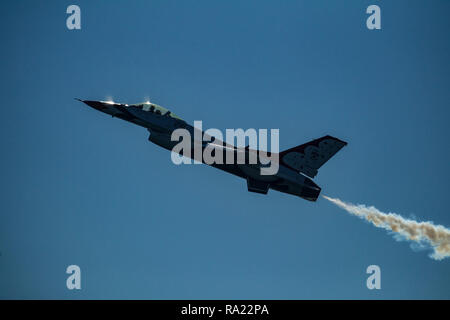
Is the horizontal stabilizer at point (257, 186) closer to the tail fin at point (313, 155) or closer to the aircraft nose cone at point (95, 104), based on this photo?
the tail fin at point (313, 155)

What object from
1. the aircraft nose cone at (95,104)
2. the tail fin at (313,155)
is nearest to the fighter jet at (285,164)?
the tail fin at (313,155)

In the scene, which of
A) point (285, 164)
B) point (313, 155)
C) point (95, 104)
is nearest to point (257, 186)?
point (285, 164)

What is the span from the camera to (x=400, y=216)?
47969 mm

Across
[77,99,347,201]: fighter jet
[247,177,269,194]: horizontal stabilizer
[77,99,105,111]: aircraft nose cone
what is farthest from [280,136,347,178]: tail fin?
[77,99,105,111]: aircraft nose cone

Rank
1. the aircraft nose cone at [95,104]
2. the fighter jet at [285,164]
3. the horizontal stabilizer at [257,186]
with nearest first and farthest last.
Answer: the fighter jet at [285,164] < the horizontal stabilizer at [257,186] < the aircraft nose cone at [95,104]

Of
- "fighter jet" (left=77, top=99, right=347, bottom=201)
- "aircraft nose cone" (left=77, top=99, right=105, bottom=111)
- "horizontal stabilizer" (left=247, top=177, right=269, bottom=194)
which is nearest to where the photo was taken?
"fighter jet" (left=77, top=99, right=347, bottom=201)

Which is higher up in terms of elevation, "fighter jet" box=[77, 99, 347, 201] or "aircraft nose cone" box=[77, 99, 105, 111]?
"aircraft nose cone" box=[77, 99, 105, 111]

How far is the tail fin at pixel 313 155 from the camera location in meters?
44.2

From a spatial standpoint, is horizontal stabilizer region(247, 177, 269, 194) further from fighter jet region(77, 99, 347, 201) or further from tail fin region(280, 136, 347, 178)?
tail fin region(280, 136, 347, 178)

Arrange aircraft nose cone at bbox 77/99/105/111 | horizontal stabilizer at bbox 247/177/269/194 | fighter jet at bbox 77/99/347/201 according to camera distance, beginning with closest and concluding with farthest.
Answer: fighter jet at bbox 77/99/347/201 → horizontal stabilizer at bbox 247/177/269/194 → aircraft nose cone at bbox 77/99/105/111

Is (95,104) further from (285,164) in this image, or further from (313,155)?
(313,155)

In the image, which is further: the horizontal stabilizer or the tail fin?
the horizontal stabilizer

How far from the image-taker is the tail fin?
44.2m

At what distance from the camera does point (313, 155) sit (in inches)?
1750
